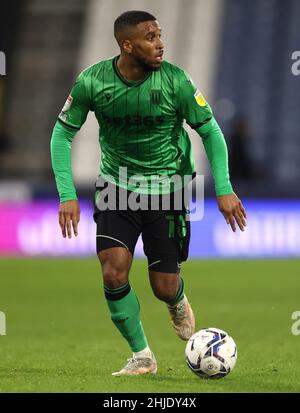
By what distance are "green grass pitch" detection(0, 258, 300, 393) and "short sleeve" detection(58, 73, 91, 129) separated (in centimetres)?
151

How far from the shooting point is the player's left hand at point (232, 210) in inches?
260

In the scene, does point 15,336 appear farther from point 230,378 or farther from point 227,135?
point 227,135

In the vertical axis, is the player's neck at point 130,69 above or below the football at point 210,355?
above

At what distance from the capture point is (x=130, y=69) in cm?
685

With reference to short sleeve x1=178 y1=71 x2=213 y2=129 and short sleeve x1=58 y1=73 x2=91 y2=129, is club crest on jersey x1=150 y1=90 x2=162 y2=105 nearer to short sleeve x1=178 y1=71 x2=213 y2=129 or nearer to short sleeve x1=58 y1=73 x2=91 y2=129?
short sleeve x1=178 y1=71 x2=213 y2=129

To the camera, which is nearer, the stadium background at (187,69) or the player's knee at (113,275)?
the player's knee at (113,275)

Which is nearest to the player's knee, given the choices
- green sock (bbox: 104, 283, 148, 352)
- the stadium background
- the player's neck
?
green sock (bbox: 104, 283, 148, 352)

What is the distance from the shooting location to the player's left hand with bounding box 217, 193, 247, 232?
21.6 feet

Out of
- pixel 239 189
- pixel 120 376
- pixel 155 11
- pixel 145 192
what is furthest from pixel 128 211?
pixel 155 11

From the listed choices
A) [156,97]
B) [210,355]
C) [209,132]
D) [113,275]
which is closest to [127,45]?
[156,97]

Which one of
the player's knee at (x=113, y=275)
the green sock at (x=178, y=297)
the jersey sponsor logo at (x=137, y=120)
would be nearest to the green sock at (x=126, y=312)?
the player's knee at (x=113, y=275)

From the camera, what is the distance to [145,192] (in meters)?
6.96

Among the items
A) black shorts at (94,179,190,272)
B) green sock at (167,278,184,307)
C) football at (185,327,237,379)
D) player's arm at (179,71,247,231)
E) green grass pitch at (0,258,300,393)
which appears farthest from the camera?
green sock at (167,278,184,307)

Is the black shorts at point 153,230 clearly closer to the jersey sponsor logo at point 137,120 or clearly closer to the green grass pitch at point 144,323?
the jersey sponsor logo at point 137,120
